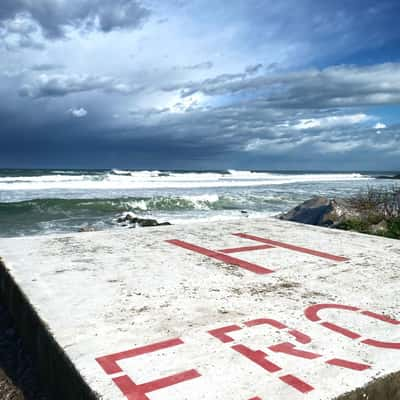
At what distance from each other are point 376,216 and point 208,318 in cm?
584

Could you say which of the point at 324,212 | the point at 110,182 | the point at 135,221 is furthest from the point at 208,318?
the point at 110,182

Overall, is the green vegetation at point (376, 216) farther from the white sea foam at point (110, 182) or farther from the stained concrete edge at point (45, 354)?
the white sea foam at point (110, 182)

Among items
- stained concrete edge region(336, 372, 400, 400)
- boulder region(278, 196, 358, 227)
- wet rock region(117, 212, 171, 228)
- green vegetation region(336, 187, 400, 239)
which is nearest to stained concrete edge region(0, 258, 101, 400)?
stained concrete edge region(336, 372, 400, 400)

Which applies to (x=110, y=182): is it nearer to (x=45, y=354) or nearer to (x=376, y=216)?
(x=376, y=216)

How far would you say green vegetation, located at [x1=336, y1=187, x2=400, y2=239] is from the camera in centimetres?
657

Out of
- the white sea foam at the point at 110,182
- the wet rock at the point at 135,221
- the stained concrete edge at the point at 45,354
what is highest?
the white sea foam at the point at 110,182

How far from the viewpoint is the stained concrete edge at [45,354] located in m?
1.67

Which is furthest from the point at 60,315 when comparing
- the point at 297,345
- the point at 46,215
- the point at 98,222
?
the point at 46,215

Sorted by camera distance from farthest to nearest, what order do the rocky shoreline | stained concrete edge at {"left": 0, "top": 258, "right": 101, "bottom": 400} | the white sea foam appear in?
the white sea foam < the rocky shoreline < stained concrete edge at {"left": 0, "top": 258, "right": 101, "bottom": 400}

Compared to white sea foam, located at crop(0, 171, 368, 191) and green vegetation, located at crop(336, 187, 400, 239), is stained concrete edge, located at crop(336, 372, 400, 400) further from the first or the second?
white sea foam, located at crop(0, 171, 368, 191)

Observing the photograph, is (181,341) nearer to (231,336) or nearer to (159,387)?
(231,336)

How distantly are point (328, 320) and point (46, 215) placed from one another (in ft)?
41.3

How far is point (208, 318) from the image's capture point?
2191 millimetres

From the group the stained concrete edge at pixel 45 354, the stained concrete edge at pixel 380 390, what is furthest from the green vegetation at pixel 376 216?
the stained concrete edge at pixel 45 354
